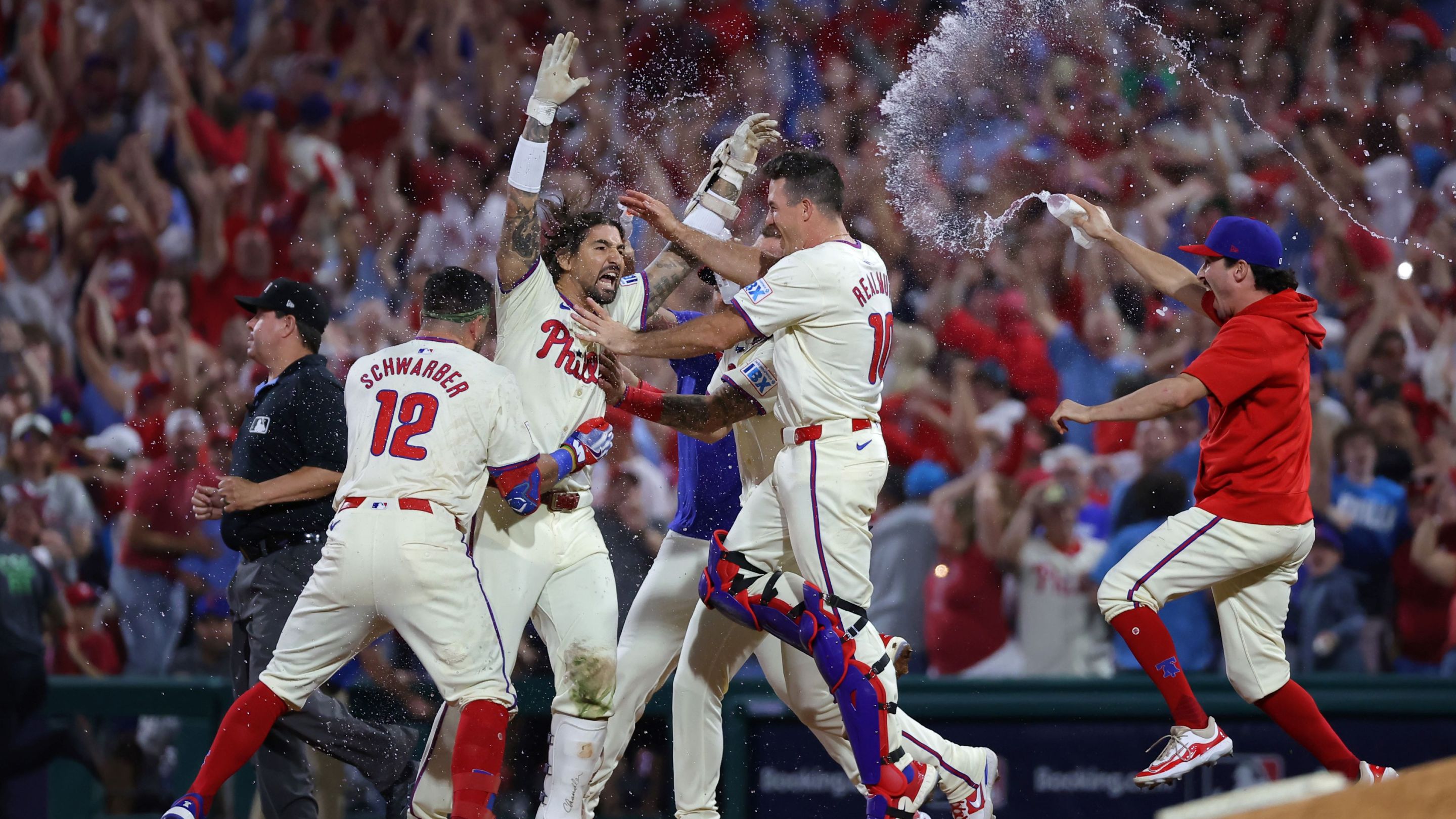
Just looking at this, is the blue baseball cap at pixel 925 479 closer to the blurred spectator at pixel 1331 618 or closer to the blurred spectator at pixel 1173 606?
the blurred spectator at pixel 1173 606

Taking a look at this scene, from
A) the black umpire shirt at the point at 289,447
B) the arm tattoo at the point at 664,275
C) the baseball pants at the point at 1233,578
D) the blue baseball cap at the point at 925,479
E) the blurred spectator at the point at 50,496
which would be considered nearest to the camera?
the baseball pants at the point at 1233,578

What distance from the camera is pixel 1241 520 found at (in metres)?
5.42

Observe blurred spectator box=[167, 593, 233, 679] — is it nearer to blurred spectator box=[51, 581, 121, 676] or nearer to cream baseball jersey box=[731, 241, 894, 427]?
blurred spectator box=[51, 581, 121, 676]

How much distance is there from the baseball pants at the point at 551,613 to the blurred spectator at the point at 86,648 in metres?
3.65

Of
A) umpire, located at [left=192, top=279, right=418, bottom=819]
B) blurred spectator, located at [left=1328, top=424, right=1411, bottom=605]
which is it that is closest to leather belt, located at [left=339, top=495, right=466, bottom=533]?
umpire, located at [left=192, top=279, right=418, bottom=819]

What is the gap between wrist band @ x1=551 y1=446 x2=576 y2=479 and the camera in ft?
18.2

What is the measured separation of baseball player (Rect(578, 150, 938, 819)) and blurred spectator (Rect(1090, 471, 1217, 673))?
9.44 ft

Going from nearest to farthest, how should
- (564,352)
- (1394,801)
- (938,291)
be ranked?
(1394,801)
(564,352)
(938,291)

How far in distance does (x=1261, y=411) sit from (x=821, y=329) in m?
1.64

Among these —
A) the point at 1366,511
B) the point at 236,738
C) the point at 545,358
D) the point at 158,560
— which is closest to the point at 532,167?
the point at 545,358

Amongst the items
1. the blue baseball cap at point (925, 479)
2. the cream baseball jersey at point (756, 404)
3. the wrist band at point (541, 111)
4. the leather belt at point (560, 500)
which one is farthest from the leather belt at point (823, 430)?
the blue baseball cap at point (925, 479)

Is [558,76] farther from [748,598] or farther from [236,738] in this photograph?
[236,738]

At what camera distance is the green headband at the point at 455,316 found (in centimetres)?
554

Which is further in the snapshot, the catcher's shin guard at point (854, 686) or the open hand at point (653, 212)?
the open hand at point (653, 212)
